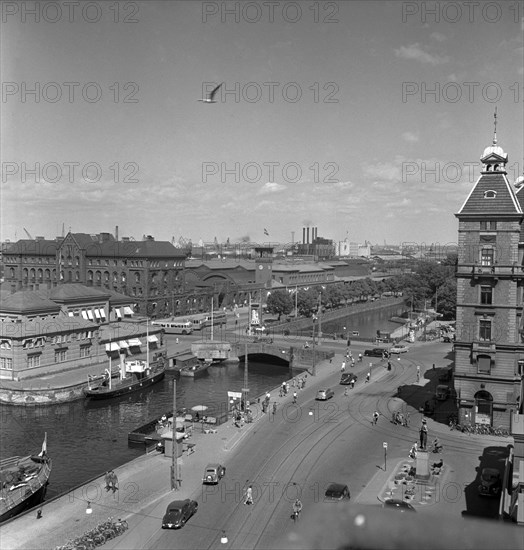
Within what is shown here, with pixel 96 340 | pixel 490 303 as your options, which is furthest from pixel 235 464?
pixel 96 340

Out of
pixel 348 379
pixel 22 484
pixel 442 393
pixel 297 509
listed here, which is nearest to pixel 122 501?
pixel 22 484

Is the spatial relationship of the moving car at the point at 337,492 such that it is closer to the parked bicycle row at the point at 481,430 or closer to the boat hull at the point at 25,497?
the parked bicycle row at the point at 481,430

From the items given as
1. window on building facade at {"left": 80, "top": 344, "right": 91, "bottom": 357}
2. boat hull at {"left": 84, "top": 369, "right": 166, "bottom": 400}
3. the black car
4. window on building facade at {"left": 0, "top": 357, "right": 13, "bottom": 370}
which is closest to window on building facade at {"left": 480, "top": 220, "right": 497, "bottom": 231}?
the black car

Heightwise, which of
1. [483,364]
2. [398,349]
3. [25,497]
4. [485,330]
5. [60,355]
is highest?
[485,330]

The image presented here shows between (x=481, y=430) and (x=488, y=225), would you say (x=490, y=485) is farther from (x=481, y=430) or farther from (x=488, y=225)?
(x=488, y=225)

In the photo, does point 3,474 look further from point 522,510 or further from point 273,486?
point 522,510

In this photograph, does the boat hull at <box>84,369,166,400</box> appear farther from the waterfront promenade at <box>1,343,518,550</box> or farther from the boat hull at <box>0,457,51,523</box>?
the boat hull at <box>0,457,51,523</box>
